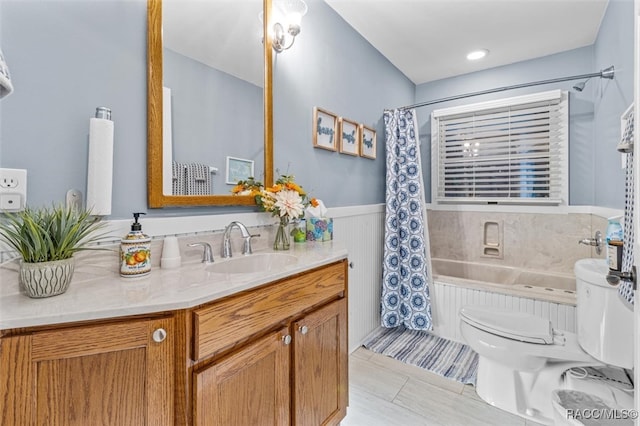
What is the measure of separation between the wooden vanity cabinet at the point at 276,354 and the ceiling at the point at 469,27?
185cm

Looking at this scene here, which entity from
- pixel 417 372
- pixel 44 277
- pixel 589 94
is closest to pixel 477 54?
pixel 589 94

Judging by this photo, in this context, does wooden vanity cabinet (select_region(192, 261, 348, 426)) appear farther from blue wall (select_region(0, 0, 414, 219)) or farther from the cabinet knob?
blue wall (select_region(0, 0, 414, 219))

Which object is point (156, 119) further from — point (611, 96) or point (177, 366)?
point (611, 96)

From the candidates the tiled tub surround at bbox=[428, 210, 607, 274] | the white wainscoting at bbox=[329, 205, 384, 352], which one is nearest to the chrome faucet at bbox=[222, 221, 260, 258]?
the white wainscoting at bbox=[329, 205, 384, 352]

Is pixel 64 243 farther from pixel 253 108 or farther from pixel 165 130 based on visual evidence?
pixel 253 108

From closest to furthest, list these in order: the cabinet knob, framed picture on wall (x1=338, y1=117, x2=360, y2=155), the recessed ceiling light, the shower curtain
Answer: the cabinet knob → framed picture on wall (x1=338, y1=117, x2=360, y2=155) → the shower curtain → the recessed ceiling light

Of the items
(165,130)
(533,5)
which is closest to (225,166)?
(165,130)

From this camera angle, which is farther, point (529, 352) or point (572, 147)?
point (572, 147)

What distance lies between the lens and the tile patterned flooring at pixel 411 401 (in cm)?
156

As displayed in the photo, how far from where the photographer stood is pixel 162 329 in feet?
2.53

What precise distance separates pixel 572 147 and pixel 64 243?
350 centimetres

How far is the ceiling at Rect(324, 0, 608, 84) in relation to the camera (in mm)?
2033

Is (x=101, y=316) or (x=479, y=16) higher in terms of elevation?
(x=479, y=16)

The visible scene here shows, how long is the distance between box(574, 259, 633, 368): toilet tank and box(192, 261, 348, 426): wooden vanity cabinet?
3.80 ft
